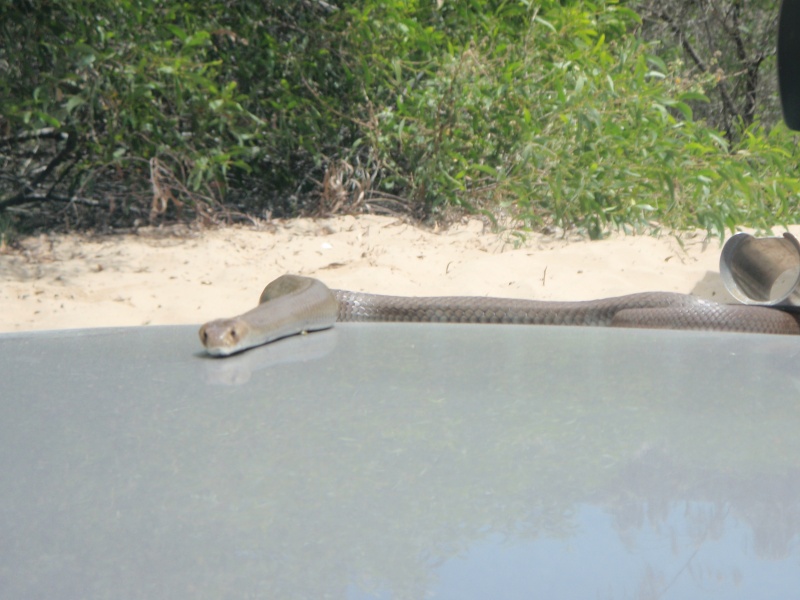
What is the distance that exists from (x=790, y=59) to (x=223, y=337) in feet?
4.51

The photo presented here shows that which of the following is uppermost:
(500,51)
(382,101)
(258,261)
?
(500,51)

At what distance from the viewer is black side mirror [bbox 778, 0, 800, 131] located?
1757 millimetres

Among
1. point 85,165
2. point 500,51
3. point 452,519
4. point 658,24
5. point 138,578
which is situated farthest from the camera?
point 658,24

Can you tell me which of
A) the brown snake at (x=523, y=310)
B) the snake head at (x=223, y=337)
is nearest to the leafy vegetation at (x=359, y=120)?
the brown snake at (x=523, y=310)

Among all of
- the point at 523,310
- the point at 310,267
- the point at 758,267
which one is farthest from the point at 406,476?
the point at 310,267

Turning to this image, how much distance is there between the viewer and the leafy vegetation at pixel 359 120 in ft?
21.6

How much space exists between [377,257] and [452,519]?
5395mm

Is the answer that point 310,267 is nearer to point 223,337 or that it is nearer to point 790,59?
point 223,337

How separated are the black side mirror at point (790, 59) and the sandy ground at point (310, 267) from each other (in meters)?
3.63

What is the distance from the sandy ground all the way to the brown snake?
744mm

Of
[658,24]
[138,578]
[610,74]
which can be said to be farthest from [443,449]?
[658,24]

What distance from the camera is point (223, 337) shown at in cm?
234

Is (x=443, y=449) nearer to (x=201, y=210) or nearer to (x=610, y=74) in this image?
(x=201, y=210)

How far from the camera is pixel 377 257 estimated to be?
643 cm
